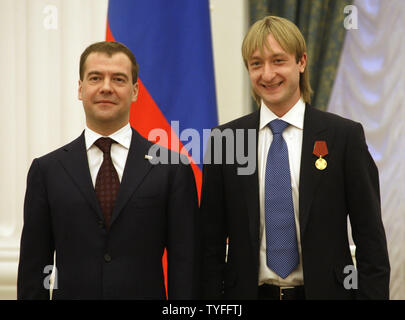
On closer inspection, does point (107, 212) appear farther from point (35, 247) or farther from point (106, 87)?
point (106, 87)

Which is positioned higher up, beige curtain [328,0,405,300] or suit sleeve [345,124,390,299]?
beige curtain [328,0,405,300]

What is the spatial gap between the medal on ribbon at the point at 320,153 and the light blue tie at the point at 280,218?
0.11 m

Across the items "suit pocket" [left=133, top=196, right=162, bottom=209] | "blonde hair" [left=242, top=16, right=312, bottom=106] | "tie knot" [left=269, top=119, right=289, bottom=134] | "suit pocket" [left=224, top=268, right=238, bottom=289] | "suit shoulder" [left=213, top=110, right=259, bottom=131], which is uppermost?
"blonde hair" [left=242, top=16, right=312, bottom=106]

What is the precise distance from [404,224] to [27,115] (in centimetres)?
263

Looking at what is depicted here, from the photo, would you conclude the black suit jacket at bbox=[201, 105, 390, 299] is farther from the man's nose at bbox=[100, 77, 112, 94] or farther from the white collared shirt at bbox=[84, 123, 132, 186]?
the man's nose at bbox=[100, 77, 112, 94]

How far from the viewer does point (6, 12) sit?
378 centimetres

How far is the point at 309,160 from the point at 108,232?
79 centimetres

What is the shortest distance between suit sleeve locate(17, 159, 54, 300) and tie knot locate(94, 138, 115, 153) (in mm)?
264

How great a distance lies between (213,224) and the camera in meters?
2.22

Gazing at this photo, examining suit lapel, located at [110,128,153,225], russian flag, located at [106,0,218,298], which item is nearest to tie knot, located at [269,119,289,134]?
suit lapel, located at [110,128,153,225]

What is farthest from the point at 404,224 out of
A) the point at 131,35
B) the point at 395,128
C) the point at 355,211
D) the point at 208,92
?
the point at 131,35

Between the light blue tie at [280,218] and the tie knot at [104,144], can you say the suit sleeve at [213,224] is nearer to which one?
the light blue tie at [280,218]

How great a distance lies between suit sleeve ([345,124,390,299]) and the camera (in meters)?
2.06

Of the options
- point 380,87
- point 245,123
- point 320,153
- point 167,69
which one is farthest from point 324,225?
point 380,87
